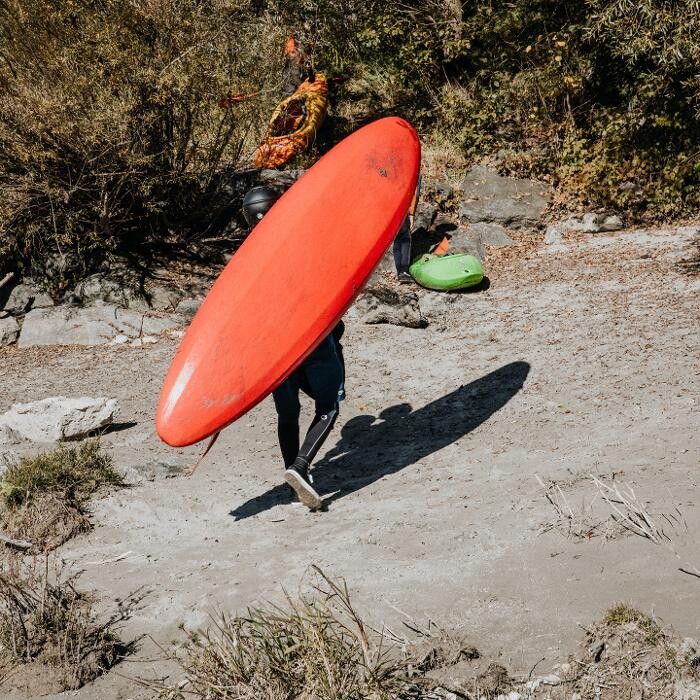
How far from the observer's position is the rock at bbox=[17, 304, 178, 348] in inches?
335

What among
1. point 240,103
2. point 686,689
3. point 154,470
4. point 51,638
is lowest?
point 154,470

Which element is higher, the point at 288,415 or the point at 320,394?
the point at 320,394

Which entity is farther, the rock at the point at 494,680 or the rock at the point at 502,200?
the rock at the point at 502,200

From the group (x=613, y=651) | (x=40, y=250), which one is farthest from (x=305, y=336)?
(x=40, y=250)

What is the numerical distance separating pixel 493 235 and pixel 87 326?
4688 millimetres

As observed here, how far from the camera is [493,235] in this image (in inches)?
393

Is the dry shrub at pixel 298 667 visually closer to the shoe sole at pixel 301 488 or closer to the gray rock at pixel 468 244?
the shoe sole at pixel 301 488

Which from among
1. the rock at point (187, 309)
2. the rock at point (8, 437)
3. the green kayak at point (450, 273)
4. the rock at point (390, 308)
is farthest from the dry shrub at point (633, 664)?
the rock at point (187, 309)

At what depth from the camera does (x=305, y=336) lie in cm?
444

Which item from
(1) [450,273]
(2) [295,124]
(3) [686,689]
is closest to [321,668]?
(3) [686,689]

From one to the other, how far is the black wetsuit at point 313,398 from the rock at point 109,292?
4.58 m

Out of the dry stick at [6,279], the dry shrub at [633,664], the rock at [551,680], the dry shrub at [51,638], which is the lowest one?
the dry stick at [6,279]

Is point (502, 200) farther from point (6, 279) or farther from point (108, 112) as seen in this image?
point (6, 279)

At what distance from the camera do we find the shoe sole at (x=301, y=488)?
4395mm
